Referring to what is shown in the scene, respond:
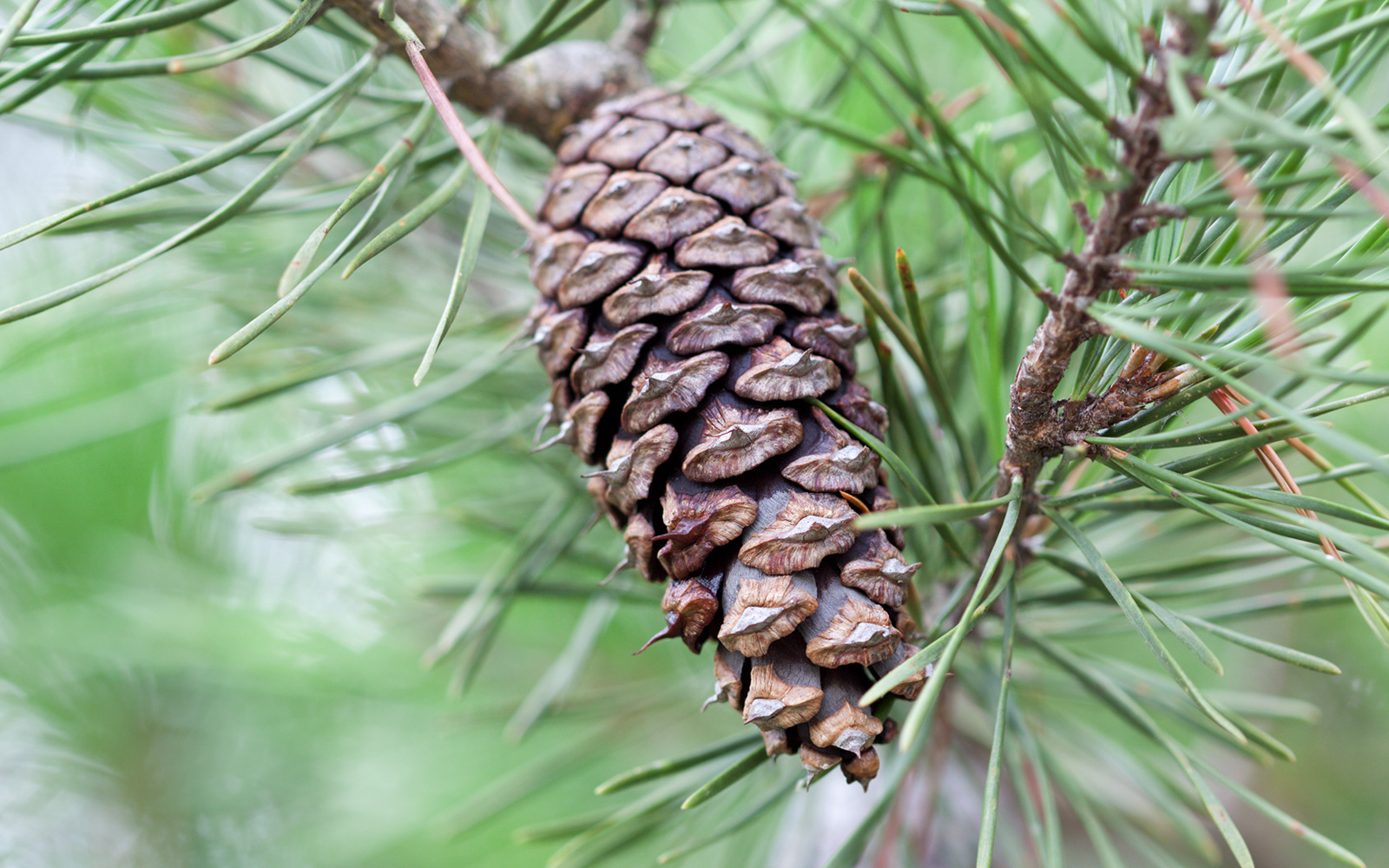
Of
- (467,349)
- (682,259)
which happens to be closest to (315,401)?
(467,349)

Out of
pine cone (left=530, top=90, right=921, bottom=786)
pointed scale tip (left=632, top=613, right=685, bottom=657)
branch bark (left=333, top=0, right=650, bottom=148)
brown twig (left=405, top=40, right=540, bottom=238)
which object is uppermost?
branch bark (left=333, top=0, right=650, bottom=148)

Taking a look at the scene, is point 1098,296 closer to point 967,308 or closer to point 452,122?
point 967,308

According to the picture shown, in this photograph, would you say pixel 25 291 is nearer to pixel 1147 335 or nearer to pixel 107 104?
pixel 107 104

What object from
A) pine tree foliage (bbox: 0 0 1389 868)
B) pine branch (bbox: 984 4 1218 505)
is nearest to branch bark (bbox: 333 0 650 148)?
pine tree foliage (bbox: 0 0 1389 868)

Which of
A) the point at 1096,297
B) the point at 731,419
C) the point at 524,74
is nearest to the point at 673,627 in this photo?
the point at 731,419

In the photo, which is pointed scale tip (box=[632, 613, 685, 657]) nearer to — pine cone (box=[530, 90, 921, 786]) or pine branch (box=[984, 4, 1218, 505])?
pine cone (box=[530, 90, 921, 786])

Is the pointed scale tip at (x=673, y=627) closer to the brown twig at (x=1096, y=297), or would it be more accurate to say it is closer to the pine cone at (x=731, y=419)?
the pine cone at (x=731, y=419)
